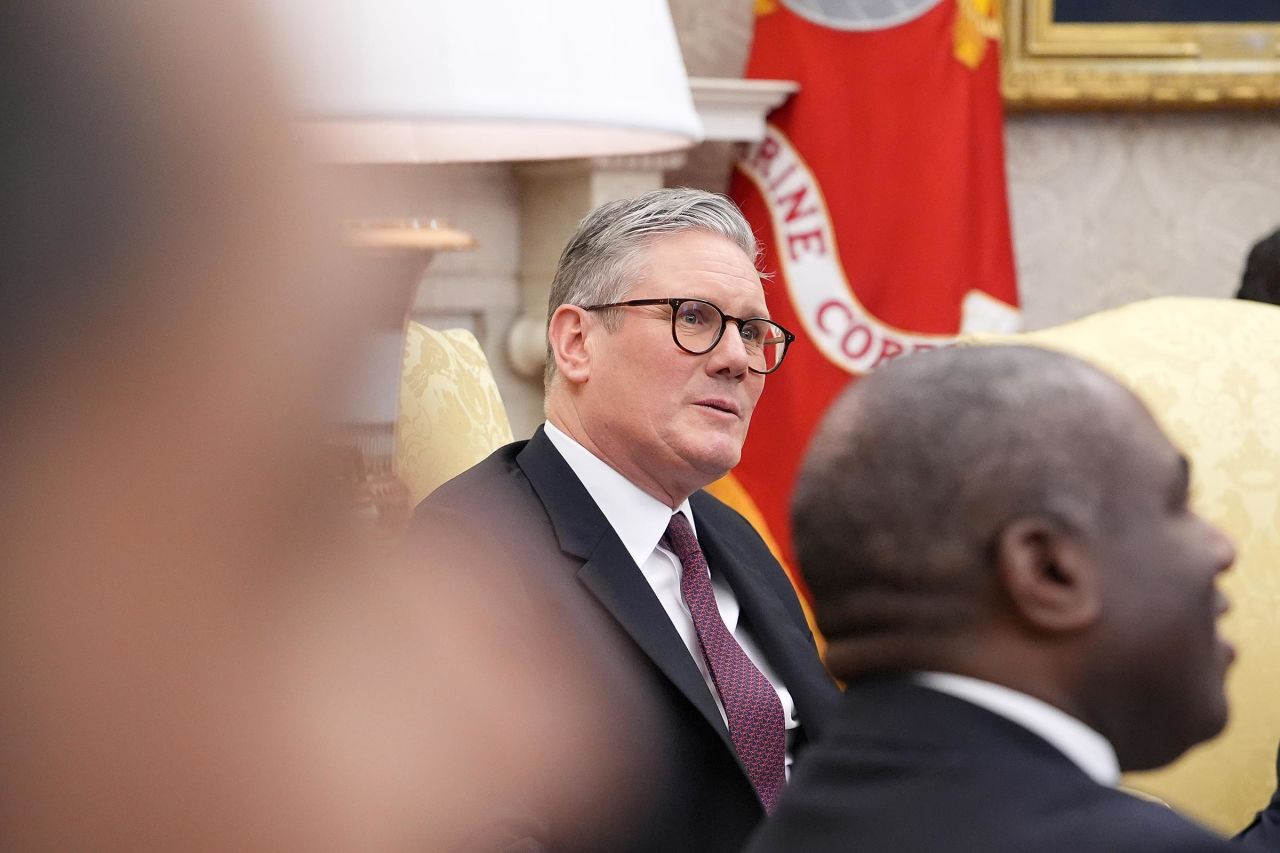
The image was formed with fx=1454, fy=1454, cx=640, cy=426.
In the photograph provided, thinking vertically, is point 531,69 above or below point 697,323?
above

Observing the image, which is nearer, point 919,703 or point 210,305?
point 210,305

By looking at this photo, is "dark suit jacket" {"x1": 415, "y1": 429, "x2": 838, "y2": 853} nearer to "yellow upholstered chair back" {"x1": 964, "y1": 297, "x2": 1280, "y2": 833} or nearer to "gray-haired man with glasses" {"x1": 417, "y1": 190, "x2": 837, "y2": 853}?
"gray-haired man with glasses" {"x1": 417, "y1": 190, "x2": 837, "y2": 853}

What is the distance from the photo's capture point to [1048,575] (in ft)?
2.53

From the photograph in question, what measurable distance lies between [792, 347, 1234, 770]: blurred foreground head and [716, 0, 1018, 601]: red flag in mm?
2877

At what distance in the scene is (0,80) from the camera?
28cm

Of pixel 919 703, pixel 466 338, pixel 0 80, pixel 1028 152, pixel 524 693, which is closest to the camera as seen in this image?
pixel 0 80

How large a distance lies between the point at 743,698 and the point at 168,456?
1409 mm

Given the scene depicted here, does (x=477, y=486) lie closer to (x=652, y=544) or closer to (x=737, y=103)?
(x=652, y=544)

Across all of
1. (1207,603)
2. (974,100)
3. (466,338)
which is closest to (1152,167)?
(974,100)

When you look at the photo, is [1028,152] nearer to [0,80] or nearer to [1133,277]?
[1133,277]

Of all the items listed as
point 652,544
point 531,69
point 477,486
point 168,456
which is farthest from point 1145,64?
point 168,456

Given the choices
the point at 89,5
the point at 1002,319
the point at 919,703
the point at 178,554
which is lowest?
the point at 1002,319

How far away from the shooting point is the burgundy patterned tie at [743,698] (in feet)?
5.28

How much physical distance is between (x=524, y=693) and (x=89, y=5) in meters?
0.31
